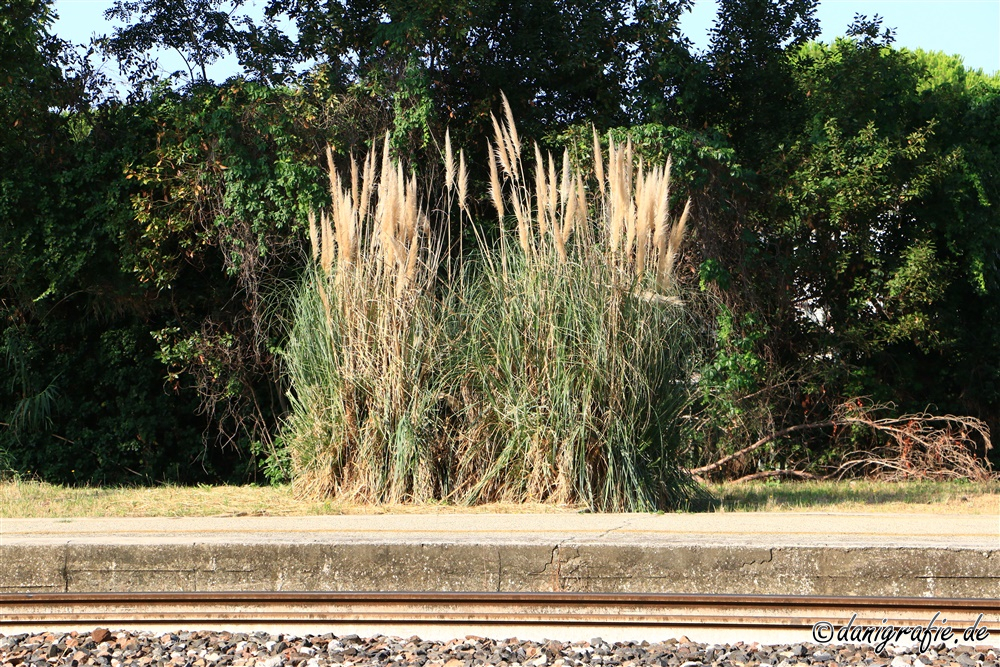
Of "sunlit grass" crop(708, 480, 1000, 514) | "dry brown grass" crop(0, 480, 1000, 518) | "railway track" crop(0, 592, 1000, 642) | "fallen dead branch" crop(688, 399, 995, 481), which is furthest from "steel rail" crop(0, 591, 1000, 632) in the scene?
"fallen dead branch" crop(688, 399, 995, 481)

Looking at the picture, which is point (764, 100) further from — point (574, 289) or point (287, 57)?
point (574, 289)

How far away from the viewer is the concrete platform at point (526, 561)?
19.6ft

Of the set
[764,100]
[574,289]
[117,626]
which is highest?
[764,100]

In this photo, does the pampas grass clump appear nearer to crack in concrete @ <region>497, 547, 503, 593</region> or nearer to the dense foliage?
crack in concrete @ <region>497, 547, 503, 593</region>

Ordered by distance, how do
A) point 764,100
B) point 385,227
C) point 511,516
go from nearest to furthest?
1. point 511,516
2. point 385,227
3. point 764,100

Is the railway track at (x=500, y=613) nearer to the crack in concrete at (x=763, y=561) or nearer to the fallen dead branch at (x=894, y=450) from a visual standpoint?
the crack in concrete at (x=763, y=561)

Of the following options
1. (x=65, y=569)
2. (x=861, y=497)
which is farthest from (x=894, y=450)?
(x=65, y=569)

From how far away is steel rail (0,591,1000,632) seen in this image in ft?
17.8

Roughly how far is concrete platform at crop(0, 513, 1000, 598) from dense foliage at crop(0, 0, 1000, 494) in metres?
6.07

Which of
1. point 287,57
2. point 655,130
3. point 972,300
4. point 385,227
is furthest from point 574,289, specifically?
point 972,300

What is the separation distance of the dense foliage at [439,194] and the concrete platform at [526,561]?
239 inches

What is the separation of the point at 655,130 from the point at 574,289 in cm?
516

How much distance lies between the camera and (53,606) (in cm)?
593

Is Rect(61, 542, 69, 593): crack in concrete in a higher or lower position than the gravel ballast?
higher
